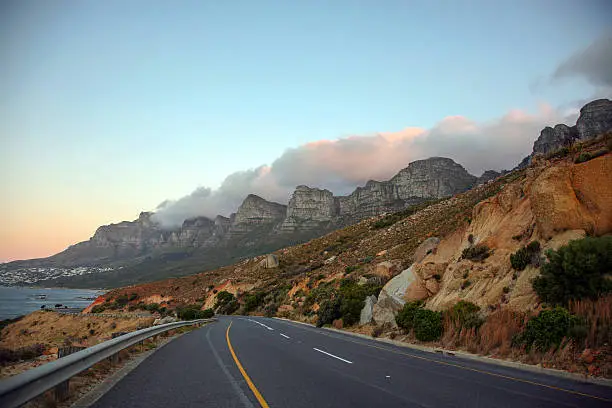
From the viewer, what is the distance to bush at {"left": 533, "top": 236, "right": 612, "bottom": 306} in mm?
12281

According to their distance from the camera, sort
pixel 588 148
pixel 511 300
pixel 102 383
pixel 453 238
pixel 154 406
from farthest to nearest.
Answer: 1. pixel 453 238
2. pixel 588 148
3. pixel 511 300
4. pixel 102 383
5. pixel 154 406

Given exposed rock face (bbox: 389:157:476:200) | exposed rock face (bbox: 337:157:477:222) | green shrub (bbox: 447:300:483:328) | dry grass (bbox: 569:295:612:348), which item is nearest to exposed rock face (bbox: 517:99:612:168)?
green shrub (bbox: 447:300:483:328)

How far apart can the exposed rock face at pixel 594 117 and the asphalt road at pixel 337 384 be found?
8301 centimetres

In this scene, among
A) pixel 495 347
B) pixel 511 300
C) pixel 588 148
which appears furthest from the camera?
pixel 588 148

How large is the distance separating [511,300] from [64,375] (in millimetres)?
14953

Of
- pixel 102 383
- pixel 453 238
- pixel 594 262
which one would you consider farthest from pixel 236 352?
pixel 453 238

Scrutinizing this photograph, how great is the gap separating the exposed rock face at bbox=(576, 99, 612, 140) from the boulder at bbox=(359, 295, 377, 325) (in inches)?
2791

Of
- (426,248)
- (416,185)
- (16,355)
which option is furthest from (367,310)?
(416,185)

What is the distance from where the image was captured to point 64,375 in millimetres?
6762

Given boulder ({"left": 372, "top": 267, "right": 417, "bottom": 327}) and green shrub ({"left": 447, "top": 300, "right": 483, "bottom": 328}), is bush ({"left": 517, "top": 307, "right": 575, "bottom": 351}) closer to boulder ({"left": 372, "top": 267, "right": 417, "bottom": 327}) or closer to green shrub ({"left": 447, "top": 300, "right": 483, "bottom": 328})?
green shrub ({"left": 447, "top": 300, "right": 483, "bottom": 328})

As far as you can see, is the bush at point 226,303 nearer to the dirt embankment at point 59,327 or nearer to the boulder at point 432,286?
the dirt embankment at point 59,327

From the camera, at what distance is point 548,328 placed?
11.7m

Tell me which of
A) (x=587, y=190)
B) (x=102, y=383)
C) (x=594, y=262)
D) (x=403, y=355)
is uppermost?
(x=587, y=190)

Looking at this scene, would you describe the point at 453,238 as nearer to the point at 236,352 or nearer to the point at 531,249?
the point at 531,249
